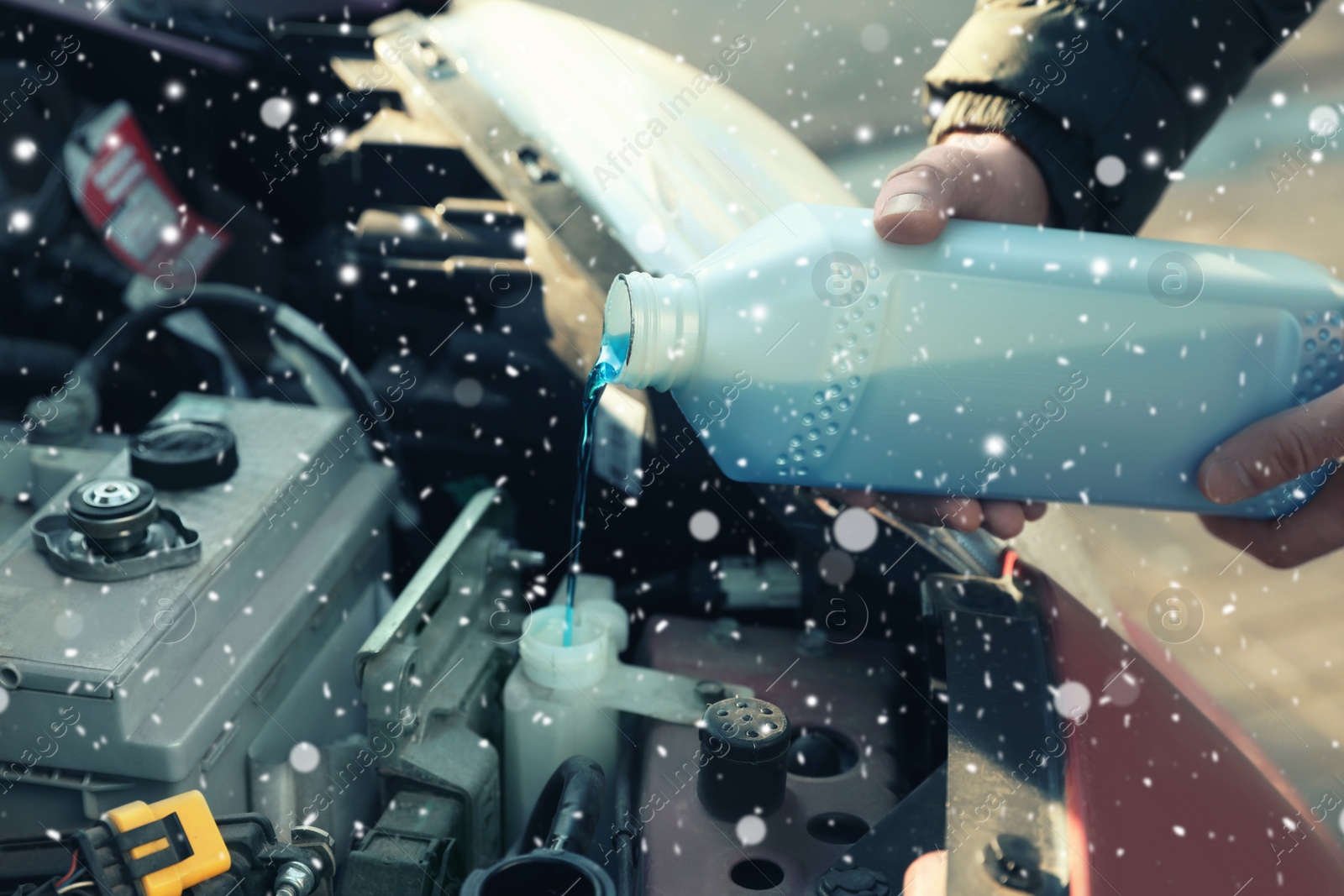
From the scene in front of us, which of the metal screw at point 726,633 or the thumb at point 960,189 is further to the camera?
Answer: the metal screw at point 726,633

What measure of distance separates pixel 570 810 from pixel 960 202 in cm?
70

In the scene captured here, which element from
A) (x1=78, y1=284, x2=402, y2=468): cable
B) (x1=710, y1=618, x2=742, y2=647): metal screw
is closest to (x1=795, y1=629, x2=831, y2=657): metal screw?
(x1=710, y1=618, x2=742, y2=647): metal screw

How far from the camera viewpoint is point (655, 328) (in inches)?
34.8

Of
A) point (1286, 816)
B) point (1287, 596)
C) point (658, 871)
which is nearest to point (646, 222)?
point (658, 871)

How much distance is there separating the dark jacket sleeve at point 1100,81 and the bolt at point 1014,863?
79cm

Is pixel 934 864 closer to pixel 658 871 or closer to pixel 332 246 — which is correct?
pixel 658 871

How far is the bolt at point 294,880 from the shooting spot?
75 cm

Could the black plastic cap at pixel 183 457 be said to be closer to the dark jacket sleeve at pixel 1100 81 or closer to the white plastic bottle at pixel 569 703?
the white plastic bottle at pixel 569 703

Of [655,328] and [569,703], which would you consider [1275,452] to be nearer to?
[655,328]

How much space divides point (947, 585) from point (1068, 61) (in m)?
0.64

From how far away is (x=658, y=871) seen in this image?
85cm

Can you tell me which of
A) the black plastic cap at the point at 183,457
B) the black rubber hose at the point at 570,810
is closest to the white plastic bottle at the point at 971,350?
the black rubber hose at the point at 570,810

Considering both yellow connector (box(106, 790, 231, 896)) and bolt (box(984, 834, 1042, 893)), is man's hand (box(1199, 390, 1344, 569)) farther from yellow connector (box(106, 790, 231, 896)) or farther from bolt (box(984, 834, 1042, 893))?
yellow connector (box(106, 790, 231, 896))

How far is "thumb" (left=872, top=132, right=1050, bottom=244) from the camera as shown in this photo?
925 millimetres
